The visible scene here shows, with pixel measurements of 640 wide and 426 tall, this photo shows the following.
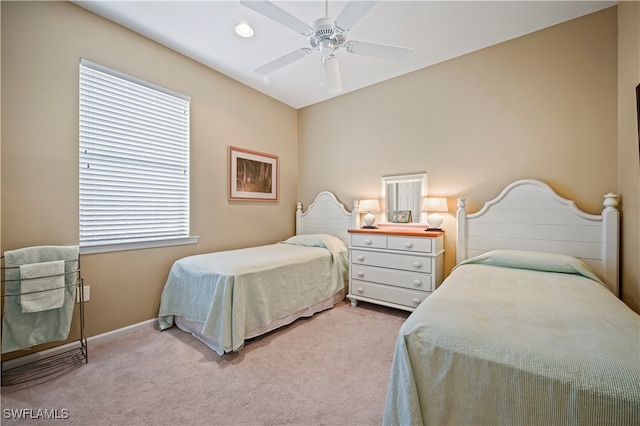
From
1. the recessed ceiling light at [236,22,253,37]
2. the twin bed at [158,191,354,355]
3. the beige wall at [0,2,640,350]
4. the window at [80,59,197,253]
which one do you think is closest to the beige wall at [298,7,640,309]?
the beige wall at [0,2,640,350]

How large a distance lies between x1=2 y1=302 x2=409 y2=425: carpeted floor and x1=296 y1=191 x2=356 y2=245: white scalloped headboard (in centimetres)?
153

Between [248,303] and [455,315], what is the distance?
1.60 metres

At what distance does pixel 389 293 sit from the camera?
9.16ft

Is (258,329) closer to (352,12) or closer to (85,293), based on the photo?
(85,293)

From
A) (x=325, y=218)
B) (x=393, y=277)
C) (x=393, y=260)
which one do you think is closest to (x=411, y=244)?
(x=393, y=260)

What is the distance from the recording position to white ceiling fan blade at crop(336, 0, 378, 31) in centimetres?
144

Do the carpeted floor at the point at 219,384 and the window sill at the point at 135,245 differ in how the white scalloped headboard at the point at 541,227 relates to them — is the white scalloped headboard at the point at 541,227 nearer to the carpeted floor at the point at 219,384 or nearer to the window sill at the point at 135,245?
the carpeted floor at the point at 219,384

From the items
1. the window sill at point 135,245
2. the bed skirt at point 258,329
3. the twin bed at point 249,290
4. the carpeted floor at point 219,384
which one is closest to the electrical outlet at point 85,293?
the window sill at point 135,245

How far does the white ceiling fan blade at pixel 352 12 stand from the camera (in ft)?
4.73

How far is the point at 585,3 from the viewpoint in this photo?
2094 millimetres

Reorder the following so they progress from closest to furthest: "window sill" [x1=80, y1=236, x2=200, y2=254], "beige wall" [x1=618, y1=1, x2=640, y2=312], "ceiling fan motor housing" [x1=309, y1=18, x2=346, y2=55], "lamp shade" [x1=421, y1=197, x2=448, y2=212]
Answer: "ceiling fan motor housing" [x1=309, y1=18, x2=346, y2=55], "beige wall" [x1=618, y1=1, x2=640, y2=312], "window sill" [x1=80, y1=236, x2=200, y2=254], "lamp shade" [x1=421, y1=197, x2=448, y2=212]

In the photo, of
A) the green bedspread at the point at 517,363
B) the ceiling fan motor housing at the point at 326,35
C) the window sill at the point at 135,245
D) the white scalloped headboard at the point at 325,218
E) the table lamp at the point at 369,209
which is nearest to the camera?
the green bedspread at the point at 517,363

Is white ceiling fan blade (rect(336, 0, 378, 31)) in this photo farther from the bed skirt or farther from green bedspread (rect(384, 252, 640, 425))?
the bed skirt

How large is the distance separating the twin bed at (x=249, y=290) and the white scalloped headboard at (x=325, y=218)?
40 centimetres
